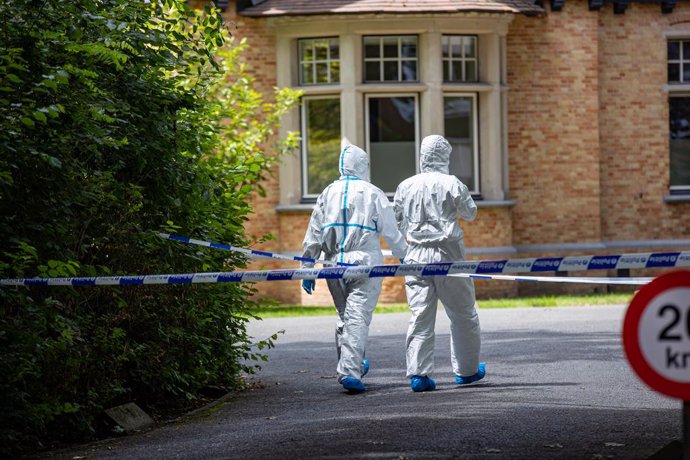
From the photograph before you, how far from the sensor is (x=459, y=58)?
69.3ft

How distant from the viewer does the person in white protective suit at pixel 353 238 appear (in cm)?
1037

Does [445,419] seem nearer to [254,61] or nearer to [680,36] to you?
[254,61]

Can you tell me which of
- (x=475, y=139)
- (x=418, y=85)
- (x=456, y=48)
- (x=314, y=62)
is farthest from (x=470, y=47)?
(x=314, y=62)

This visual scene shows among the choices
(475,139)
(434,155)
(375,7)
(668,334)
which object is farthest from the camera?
(475,139)

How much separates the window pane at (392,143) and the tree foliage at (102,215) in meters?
10.3

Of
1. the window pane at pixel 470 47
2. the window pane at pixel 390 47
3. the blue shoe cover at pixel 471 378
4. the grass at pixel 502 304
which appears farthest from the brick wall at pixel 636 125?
the blue shoe cover at pixel 471 378

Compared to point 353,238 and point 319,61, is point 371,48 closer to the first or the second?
point 319,61

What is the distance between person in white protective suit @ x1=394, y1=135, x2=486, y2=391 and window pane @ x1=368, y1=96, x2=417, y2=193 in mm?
10566

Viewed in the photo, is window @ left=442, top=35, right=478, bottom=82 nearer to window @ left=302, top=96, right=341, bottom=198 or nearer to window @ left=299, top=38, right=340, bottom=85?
window @ left=299, top=38, right=340, bottom=85

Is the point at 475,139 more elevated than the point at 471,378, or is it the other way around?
the point at 475,139

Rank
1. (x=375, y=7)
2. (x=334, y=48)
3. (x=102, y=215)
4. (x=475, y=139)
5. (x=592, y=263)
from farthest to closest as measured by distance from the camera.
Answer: (x=475, y=139)
(x=334, y=48)
(x=375, y=7)
(x=102, y=215)
(x=592, y=263)

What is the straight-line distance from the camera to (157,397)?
968 cm

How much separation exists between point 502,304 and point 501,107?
3399mm

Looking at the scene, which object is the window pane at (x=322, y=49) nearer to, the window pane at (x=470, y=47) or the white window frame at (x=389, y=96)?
the white window frame at (x=389, y=96)
